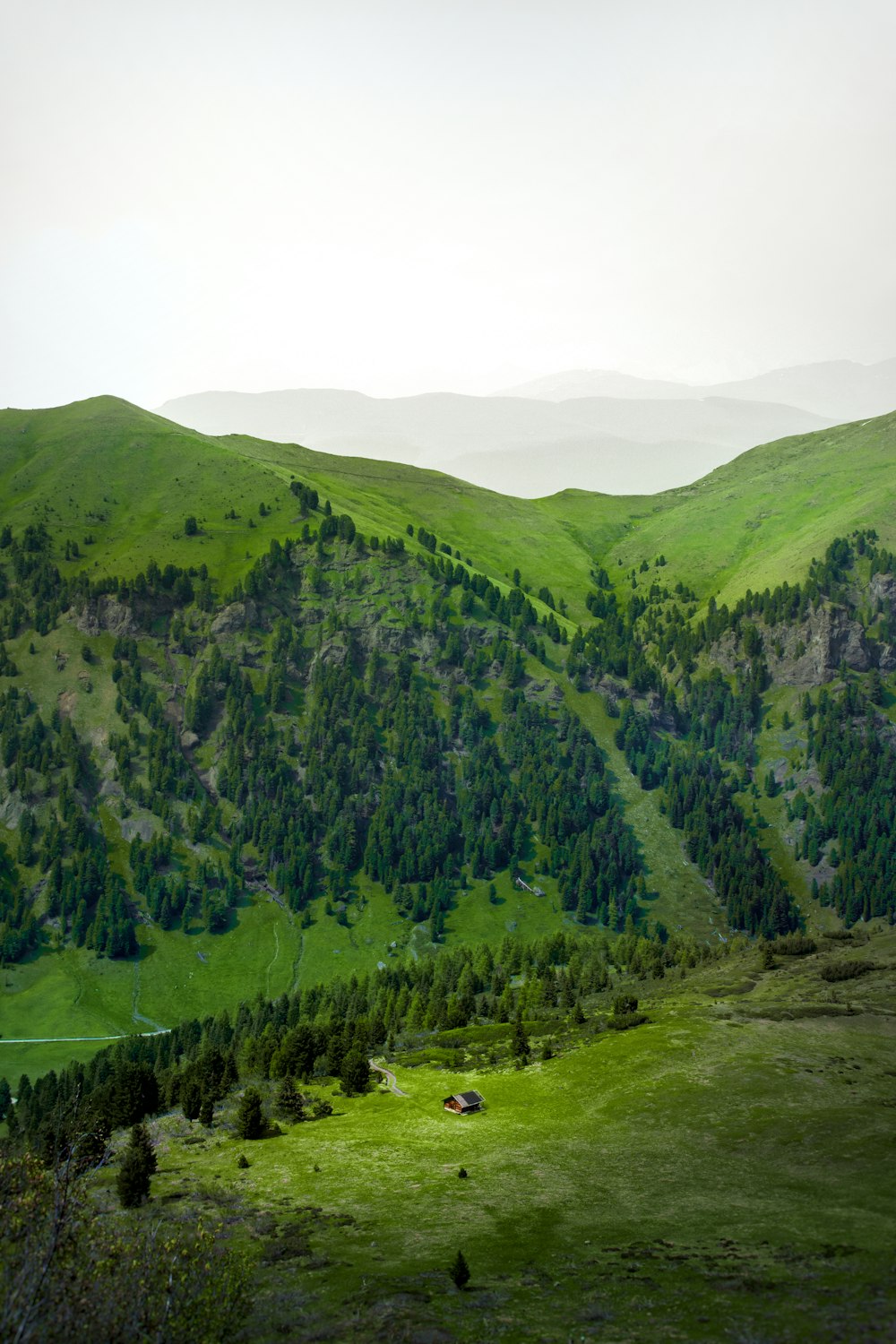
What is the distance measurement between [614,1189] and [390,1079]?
201ft

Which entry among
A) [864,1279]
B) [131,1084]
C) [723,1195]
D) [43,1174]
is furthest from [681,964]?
[43,1174]

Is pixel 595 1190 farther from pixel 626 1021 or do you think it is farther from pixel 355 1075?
pixel 626 1021

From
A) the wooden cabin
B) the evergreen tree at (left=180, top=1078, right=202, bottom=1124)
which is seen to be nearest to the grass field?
the wooden cabin

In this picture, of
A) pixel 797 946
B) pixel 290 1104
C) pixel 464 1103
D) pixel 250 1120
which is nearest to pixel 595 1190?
pixel 464 1103

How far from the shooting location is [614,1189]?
68.6 meters

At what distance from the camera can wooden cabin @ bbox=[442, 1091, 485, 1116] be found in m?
102

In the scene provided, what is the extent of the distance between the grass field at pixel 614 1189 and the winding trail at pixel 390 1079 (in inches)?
78.2

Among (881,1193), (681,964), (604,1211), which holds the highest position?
(881,1193)

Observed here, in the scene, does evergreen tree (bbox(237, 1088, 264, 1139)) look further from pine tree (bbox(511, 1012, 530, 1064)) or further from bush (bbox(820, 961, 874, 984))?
bush (bbox(820, 961, 874, 984))

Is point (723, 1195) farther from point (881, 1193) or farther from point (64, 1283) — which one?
point (64, 1283)

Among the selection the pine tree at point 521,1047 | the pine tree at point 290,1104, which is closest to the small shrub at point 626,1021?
the pine tree at point 521,1047

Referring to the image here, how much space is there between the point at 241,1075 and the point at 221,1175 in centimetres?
6369

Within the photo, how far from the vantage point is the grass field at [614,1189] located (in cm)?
4662

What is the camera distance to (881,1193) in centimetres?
5828
